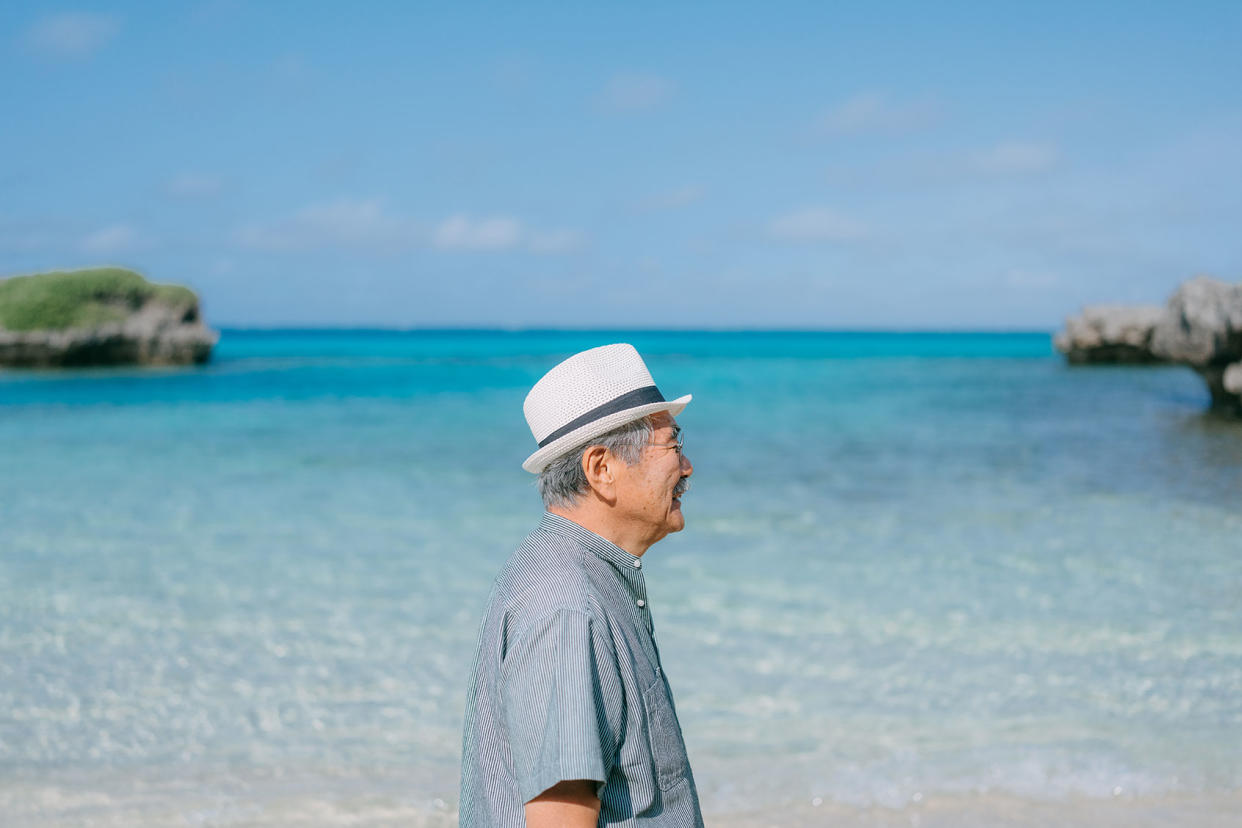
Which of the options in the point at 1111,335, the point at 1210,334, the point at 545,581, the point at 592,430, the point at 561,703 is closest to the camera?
the point at 561,703

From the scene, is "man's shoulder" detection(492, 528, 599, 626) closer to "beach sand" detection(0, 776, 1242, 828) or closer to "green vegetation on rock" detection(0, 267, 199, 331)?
"beach sand" detection(0, 776, 1242, 828)

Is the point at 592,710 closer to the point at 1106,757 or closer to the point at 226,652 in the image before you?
the point at 1106,757

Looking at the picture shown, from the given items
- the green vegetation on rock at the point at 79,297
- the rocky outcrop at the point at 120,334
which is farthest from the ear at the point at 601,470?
the green vegetation on rock at the point at 79,297

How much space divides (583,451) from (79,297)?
53.6 metres

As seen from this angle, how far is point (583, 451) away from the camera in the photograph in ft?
6.29

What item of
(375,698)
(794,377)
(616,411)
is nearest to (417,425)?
(375,698)

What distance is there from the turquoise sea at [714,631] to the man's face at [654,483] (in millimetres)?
2648

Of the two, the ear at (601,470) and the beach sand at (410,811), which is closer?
the ear at (601,470)

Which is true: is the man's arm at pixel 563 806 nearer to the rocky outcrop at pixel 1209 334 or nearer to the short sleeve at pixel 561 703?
the short sleeve at pixel 561 703

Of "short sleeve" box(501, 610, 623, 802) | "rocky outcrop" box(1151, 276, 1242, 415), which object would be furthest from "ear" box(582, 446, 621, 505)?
"rocky outcrop" box(1151, 276, 1242, 415)

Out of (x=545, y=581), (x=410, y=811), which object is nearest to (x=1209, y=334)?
(x=410, y=811)

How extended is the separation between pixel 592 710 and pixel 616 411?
1.79 feet

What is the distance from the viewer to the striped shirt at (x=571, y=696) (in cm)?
161

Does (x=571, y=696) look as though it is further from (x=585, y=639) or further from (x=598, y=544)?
(x=598, y=544)
